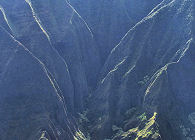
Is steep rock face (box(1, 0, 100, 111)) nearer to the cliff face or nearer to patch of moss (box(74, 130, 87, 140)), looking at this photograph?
the cliff face

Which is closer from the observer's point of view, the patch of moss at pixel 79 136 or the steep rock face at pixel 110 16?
the patch of moss at pixel 79 136

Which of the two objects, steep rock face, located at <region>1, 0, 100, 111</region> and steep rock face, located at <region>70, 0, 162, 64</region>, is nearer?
steep rock face, located at <region>1, 0, 100, 111</region>

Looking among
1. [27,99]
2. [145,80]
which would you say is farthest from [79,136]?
[145,80]

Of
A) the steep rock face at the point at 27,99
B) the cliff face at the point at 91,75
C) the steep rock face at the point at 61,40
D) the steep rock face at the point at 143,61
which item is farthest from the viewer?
the steep rock face at the point at 61,40

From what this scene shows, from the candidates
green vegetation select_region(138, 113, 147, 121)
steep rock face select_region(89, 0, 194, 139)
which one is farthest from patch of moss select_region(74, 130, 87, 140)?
green vegetation select_region(138, 113, 147, 121)

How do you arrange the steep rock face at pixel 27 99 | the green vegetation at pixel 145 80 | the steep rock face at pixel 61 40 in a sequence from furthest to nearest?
the steep rock face at pixel 61 40 → the green vegetation at pixel 145 80 → the steep rock face at pixel 27 99

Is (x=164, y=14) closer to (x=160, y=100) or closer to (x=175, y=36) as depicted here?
(x=175, y=36)

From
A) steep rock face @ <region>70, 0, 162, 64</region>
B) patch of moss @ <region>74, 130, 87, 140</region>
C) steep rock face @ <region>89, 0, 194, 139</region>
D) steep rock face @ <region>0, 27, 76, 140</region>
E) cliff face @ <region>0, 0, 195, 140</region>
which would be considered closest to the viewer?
steep rock face @ <region>0, 27, 76, 140</region>

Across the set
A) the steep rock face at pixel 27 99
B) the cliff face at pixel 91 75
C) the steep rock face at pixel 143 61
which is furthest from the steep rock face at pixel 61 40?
the steep rock face at pixel 143 61

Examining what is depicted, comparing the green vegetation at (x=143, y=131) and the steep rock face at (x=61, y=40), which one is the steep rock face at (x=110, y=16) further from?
the green vegetation at (x=143, y=131)
